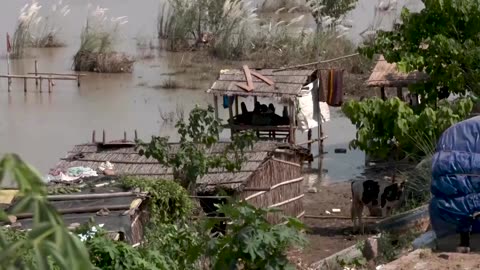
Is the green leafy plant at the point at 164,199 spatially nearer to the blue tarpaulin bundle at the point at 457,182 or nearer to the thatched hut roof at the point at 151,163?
the thatched hut roof at the point at 151,163

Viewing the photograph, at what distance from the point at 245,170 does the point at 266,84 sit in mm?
5575

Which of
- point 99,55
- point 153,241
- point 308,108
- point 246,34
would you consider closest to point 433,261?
point 153,241

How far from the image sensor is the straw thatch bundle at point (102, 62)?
2830cm

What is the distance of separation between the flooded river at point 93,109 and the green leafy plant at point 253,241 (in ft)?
42.4

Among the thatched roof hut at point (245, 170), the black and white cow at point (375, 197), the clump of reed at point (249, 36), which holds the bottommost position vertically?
the black and white cow at point (375, 197)

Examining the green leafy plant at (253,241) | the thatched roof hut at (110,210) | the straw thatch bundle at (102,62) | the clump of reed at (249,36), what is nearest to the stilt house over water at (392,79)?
the thatched roof hut at (110,210)

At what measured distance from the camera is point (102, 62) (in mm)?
28328

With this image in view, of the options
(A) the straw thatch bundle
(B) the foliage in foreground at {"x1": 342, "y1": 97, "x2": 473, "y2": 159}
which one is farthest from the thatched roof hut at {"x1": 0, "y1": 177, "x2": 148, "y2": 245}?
(A) the straw thatch bundle

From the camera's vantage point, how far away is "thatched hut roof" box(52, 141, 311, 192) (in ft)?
39.2

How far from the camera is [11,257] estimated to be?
3.85 feet

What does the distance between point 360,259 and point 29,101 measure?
17866 millimetres

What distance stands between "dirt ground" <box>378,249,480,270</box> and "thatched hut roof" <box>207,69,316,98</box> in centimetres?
1050

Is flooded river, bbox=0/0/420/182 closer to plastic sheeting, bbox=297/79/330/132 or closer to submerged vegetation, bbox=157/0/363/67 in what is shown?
plastic sheeting, bbox=297/79/330/132

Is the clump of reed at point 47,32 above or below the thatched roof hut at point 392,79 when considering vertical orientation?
above
